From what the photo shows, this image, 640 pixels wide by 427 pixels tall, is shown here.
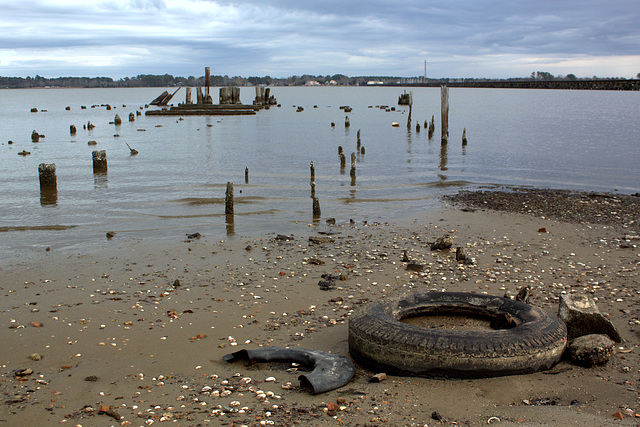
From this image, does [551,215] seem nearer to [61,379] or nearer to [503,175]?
[503,175]

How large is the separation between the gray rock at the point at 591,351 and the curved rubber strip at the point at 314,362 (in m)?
2.58

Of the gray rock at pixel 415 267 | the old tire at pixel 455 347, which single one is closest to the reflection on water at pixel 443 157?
the gray rock at pixel 415 267

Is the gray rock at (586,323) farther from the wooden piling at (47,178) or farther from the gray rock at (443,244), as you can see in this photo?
the wooden piling at (47,178)

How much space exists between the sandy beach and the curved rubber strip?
3.9 inches

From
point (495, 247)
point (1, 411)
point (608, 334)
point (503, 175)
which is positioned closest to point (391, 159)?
point (503, 175)

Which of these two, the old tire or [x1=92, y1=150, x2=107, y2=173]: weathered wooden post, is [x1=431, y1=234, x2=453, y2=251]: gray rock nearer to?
the old tire

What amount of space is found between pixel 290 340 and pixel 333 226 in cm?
705

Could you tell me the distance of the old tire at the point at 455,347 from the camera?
233 inches

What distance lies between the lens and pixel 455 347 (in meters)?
5.94

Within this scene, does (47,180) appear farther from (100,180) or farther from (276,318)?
(276,318)

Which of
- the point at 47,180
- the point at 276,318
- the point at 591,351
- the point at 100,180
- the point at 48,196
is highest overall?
the point at 47,180

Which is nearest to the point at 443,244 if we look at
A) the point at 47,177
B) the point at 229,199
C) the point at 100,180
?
the point at 229,199

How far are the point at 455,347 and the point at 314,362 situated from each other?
160 centimetres

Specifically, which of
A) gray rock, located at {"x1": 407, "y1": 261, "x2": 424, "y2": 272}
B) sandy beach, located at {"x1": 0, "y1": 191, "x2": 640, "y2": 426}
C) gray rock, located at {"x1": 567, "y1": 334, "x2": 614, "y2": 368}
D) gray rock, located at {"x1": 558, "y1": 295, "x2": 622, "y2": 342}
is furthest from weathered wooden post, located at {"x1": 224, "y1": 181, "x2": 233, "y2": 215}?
gray rock, located at {"x1": 567, "y1": 334, "x2": 614, "y2": 368}
